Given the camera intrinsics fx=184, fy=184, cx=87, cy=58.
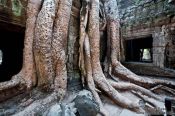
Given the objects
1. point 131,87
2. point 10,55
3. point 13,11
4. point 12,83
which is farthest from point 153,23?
point 10,55

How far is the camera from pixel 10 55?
17.0ft

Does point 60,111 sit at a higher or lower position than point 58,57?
lower

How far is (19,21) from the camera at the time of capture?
126 inches

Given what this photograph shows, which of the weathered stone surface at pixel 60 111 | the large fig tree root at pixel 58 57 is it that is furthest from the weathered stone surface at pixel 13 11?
the weathered stone surface at pixel 60 111

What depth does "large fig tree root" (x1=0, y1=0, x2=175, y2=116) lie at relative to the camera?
2.91m

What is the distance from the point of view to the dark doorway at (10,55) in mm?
4738

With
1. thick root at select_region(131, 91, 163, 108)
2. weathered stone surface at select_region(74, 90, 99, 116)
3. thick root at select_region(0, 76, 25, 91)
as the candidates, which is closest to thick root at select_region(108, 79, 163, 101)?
thick root at select_region(131, 91, 163, 108)

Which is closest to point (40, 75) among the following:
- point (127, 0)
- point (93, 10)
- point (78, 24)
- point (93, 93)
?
point (93, 93)

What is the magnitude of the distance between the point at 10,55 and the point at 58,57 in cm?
270

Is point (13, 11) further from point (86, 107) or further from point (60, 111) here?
point (86, 107)

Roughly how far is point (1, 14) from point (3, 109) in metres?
1.45

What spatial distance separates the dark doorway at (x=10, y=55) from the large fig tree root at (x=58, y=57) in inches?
69.6

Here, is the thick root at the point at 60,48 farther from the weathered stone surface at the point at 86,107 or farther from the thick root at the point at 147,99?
the thick root at the point at 147,99

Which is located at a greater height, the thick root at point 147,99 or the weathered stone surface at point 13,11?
the weathered stone surface at point 13,11
